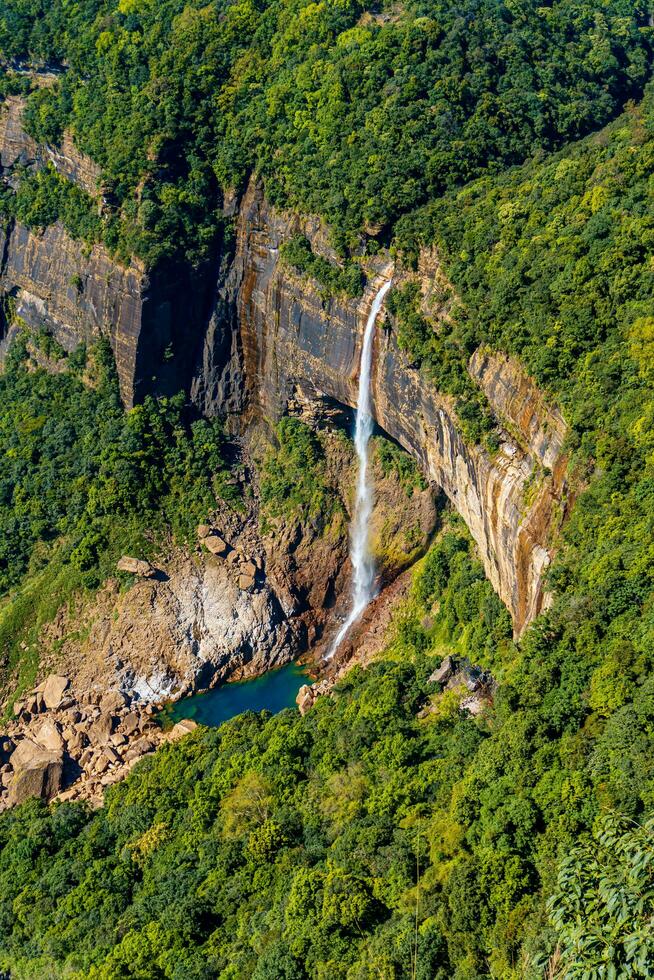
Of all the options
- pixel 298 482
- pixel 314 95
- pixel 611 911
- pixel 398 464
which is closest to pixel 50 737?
pixel 298 482

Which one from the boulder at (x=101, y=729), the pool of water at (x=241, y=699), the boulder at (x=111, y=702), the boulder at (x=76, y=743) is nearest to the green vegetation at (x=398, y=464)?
the pool of water at (x=241, y=699)

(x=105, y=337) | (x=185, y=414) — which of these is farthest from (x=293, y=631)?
(x=105, y=337)

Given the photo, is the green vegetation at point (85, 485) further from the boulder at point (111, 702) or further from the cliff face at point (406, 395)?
the cliff face at point (406, 395)

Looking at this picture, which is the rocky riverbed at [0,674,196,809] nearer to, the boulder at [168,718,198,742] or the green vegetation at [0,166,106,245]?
the boulder at [168,718,198,742]

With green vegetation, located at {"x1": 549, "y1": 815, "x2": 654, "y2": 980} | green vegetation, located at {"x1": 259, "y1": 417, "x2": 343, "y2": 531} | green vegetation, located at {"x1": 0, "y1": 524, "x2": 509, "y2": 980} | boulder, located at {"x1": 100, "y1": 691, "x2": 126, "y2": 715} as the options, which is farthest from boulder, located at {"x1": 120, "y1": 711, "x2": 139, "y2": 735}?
green vegetation, located at {"x1": 549, "y1": 815, "x2": 654, "y2": 980}

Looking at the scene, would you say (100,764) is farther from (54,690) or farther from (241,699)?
(241,699)

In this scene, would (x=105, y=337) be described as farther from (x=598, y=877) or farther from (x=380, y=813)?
(x=598, y=877)

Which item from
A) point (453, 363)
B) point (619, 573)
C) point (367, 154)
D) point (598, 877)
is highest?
point (367, 154)
